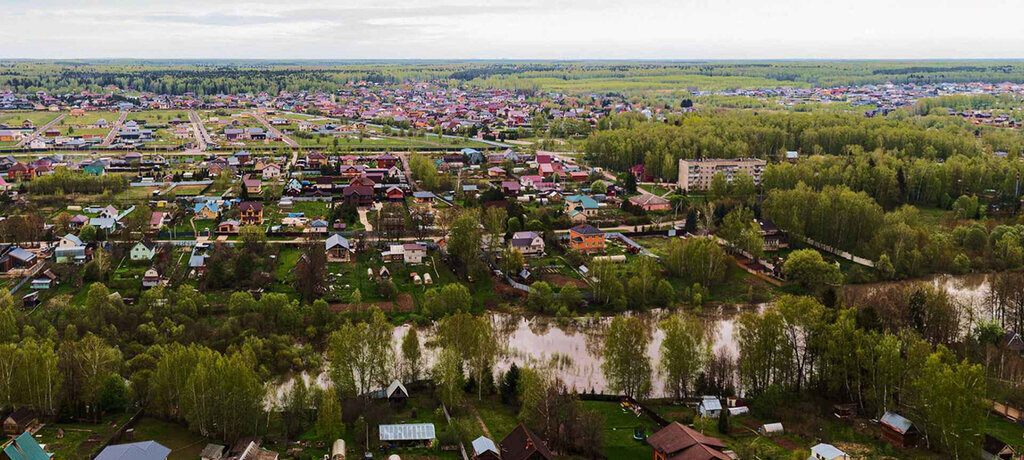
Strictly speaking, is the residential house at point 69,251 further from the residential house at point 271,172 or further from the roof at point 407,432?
the roof at point 407,432

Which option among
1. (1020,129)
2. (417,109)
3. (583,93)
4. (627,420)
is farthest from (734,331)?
(583,93)

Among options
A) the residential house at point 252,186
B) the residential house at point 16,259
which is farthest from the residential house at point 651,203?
the residential house at point 16,259

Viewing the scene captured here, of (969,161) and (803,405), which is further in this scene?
(969,161)

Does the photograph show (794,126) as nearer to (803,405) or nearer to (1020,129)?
(1020,129)

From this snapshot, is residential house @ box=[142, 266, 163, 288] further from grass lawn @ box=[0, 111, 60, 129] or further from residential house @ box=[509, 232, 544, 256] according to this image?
grass lawn @ box=[0, 111, 60, 129]

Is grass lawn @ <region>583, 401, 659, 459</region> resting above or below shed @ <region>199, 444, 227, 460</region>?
below

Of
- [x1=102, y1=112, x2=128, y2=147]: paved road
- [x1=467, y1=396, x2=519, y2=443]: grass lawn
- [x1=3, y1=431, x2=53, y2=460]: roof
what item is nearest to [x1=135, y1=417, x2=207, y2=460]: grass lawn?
[x1=3, y1=431, x2=53, y2=460]: roof

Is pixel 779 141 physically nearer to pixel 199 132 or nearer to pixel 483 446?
pixel 483 446
